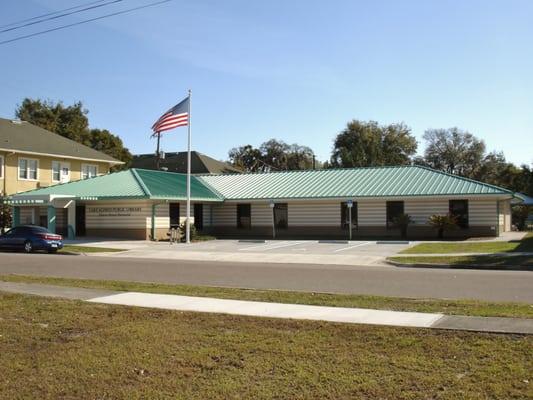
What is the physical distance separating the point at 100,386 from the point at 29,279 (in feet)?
32.9

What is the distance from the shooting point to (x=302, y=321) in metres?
8.49

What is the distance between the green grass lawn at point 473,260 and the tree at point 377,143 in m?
56.7

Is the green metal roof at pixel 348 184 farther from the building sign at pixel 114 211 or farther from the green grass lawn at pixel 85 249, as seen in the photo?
the green grass lawn at pixel 85 249

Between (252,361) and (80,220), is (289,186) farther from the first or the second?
(252,361)

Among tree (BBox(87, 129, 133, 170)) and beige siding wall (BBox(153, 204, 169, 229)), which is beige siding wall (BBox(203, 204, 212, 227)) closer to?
A: beige siding wall (BBox(153, 204, 169, 229))

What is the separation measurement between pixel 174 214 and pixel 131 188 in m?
3.52

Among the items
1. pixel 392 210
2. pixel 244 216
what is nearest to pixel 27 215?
pixel 244 216

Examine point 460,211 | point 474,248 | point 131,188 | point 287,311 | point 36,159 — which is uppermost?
point 36,159

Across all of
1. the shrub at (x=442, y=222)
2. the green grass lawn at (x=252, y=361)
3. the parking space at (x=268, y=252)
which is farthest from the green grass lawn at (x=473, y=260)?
the green grass lawn at (x=252, y=361)

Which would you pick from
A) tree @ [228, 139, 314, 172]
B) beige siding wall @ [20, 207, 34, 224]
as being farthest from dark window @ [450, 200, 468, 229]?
tree @ [228, 139, 314, 172]

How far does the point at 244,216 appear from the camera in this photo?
135 feet

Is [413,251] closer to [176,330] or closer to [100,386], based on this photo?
[176,330]

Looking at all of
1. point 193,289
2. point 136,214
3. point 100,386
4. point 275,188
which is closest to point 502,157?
point 275,188

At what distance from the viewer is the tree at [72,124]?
68.2 meters
